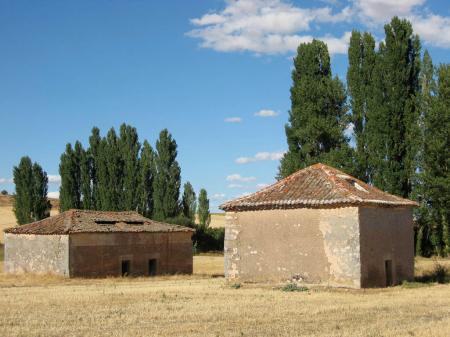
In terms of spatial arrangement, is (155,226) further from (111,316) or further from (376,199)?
(111,316)

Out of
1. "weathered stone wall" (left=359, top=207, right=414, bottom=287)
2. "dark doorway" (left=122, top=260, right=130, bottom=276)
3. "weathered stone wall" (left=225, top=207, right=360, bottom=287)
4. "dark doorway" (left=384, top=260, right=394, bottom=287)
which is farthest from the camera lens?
"dark doorway" (left=122, top=260, right=130, bottom=276)

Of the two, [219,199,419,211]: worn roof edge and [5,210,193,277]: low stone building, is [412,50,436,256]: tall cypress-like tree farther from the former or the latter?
[5,210,193,277]: low stone building

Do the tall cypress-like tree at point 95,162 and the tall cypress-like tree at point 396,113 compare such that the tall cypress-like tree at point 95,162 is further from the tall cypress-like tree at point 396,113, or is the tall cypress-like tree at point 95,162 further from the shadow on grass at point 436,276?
the shadow on grass at point 436,276

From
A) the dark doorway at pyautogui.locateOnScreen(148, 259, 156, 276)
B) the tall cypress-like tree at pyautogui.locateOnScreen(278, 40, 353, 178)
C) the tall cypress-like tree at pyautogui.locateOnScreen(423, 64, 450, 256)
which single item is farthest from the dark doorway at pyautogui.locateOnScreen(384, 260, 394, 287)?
the tall cypress-like tree at pyautogui.locateOnScreen(278, 40, 353, 178)

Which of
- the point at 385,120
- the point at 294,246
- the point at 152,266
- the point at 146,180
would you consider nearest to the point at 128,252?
the point at 152,266

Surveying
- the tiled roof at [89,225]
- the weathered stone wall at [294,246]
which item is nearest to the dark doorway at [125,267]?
the tiled roof at [89,225]

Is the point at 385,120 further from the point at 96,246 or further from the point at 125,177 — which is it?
the point at 125,177

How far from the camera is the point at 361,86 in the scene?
123 ft

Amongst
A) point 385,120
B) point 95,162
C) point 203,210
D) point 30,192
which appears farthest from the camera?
point 203,210

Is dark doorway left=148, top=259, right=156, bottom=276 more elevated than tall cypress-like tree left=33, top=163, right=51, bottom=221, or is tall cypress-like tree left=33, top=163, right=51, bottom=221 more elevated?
tall cypress-like tree left=33, top=163, right=51, bottom=221

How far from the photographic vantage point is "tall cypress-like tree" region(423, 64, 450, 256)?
111 ft

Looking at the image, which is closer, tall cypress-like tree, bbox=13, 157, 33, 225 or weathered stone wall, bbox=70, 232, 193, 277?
weathered stone wall, bbox=70, 232, 193, 277

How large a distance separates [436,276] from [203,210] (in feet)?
98.7

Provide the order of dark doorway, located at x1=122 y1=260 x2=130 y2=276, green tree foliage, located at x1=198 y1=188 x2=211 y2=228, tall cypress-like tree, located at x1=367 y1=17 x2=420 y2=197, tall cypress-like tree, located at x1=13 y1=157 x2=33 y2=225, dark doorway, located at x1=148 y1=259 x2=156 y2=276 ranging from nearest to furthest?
dark doorway, located at x1=122 y1=260 x2=130 y2=276
dark doorway, located at x1=148 y1=259 x2=156 y2=276
tall cypress-like tree, located at x1=367 y1=17 x2=420 y2=197
tall cypress-like tree, located at x1=13 y1=157 x2=33 y2=225
green tree foliage, located at x1=198 y1=188 x2=211 y2=228
